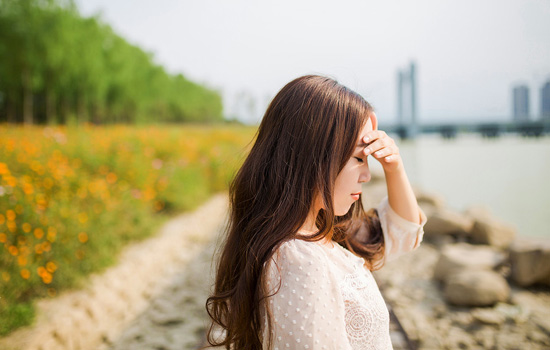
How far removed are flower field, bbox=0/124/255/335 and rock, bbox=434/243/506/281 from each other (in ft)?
7.74

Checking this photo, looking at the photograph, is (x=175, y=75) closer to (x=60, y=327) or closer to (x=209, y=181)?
(x=209, y=181)

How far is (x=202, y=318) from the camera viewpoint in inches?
126

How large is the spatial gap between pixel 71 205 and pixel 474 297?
3.89 meters

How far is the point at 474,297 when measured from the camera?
10.6 ft

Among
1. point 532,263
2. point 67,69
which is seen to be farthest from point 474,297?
point 67,69

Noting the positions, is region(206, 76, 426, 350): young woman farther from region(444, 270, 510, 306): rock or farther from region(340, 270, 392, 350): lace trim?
region(444, 270, 510, 306): rock

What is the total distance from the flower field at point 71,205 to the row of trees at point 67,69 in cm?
373

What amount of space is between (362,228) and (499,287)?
248 centimetres

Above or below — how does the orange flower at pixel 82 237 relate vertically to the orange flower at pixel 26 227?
below

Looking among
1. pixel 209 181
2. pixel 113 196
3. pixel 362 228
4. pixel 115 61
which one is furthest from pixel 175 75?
pixel 362 228

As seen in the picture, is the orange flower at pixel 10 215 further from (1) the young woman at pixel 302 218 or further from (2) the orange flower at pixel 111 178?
(1) the young woman at pixel 302 218

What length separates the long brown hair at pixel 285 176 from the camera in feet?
3.34

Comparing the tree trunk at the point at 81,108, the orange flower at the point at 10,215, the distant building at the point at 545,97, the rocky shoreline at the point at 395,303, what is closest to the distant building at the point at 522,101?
the distant building at the point at 545,97

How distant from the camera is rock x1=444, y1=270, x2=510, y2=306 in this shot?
126 inches
